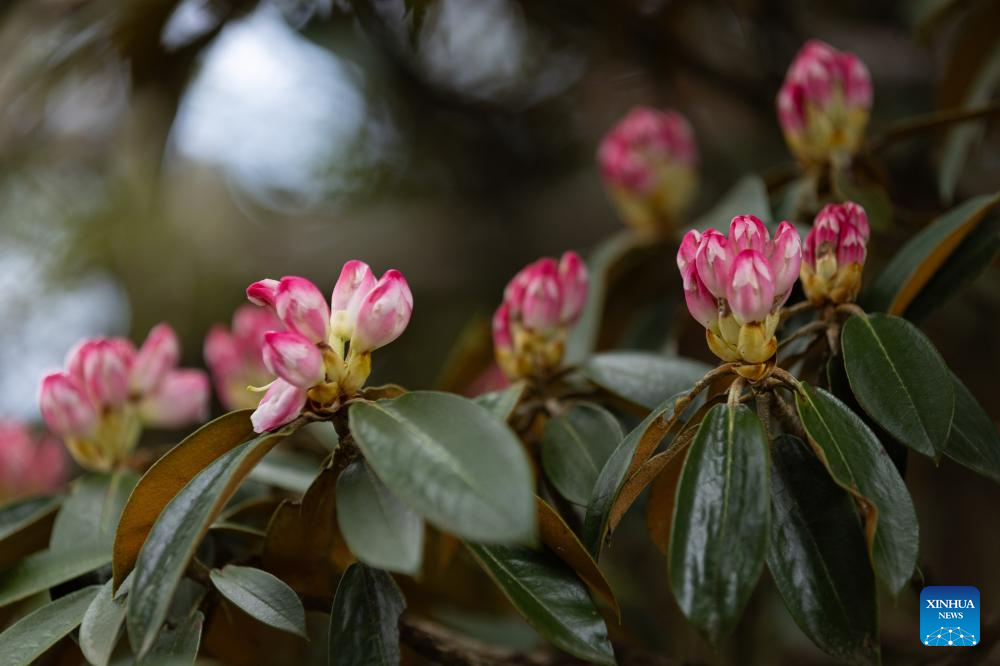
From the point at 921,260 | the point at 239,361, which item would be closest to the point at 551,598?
the point at 921,260

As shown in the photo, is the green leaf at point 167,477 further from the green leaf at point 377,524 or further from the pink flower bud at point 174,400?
the pink flower bud at point 174,400

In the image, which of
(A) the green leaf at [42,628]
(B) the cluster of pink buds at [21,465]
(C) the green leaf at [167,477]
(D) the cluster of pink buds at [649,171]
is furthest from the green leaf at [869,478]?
(B) the cluster of pink buds at [21,465]

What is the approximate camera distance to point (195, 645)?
532 millimetres

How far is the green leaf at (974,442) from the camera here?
1.82 feet

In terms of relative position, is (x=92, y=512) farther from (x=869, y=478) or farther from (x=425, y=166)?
(x=425, y=166)

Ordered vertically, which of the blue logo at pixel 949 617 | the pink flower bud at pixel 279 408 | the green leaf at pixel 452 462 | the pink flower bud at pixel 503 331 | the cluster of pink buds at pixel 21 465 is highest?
the pink flower bud at pixel 279 408

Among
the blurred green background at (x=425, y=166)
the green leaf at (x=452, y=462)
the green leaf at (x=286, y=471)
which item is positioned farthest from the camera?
the blurred green background at (x=425, y=166)

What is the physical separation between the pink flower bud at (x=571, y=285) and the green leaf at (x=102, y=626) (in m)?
0.40

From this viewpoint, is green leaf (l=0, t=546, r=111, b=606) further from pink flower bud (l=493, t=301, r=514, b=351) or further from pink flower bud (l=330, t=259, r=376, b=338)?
pink flower bud (l=493, t=301, r=514, b=351)

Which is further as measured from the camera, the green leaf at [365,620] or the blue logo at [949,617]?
the blue logo at [949,617]

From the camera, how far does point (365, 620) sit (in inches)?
21.7

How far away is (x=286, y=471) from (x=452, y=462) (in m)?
0.35

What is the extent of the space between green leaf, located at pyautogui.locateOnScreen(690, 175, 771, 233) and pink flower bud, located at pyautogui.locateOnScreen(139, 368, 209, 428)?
0.52m

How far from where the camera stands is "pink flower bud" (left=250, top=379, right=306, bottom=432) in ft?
1.77
